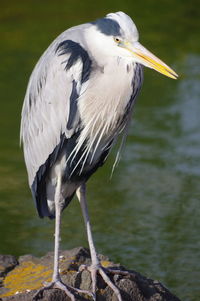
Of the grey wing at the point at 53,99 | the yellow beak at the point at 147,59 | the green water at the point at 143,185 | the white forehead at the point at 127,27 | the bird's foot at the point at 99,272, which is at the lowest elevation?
the green water at the point at 143,185

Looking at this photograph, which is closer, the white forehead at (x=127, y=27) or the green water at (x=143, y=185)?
the white forehead at (x=127, y=27)

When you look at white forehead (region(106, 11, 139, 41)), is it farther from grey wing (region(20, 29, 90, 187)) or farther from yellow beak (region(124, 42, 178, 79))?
grey wing (region(20, 29, 90, 187))

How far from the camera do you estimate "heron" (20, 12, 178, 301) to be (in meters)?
3.99

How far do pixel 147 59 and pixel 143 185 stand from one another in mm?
2934

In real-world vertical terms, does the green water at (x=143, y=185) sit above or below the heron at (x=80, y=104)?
below

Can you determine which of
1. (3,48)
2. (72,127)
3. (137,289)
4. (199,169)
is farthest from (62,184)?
(3,48)

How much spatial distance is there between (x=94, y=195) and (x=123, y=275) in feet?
7.69

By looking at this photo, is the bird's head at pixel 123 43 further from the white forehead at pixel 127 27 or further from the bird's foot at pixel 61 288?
the bird's foot at pixel 61 288

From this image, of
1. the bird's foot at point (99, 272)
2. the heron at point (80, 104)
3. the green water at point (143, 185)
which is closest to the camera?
the heron at point (80, 104)

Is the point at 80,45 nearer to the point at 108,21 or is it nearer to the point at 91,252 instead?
the point at 108,21

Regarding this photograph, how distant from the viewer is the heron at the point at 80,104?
3994mm

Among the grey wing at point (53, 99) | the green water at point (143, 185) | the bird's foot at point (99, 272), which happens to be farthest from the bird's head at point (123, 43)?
the green water at point (143, 185)

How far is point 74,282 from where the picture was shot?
4207mm

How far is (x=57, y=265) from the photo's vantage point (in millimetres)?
4168
